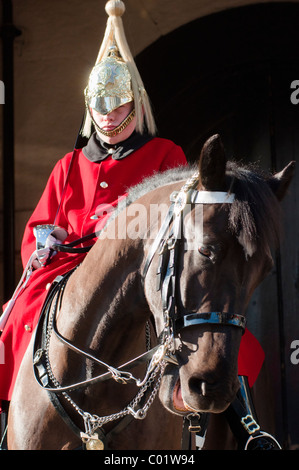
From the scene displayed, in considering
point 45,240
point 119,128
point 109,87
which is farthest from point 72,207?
point 109,87

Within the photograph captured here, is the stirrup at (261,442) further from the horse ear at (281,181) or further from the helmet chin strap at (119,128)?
the helmet chin strap at (119,128)

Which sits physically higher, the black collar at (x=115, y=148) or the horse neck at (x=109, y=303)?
the black collar at (x=115, y=148)

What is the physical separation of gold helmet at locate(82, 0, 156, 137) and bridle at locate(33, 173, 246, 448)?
822 millimetres

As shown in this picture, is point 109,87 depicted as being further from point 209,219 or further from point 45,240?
point 209,219

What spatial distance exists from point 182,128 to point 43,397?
2.89 meters

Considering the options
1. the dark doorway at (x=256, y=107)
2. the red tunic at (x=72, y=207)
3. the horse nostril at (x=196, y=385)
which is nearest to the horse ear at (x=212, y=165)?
the horse nostril at (x=196, y=385)

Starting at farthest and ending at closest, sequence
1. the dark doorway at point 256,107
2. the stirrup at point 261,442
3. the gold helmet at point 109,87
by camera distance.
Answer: the dark doorway at point 256,107 → the gold helmet at point 109,87 → the stirrup at point 261,442

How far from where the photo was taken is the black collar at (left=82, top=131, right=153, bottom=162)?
9.41 feet

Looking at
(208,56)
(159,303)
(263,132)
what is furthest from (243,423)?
(208,56)

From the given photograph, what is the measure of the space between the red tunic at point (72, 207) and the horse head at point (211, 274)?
2.38ft

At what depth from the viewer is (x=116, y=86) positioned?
287cm

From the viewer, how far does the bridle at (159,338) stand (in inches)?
75.5

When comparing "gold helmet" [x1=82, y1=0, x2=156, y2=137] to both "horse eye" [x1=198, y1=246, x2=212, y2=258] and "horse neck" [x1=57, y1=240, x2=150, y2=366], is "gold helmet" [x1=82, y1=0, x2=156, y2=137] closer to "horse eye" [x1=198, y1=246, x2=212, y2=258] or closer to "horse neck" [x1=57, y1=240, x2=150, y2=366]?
"horse neck" [x1=57, y1=240, x2=150, y2=366]

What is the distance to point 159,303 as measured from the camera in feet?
6.49
